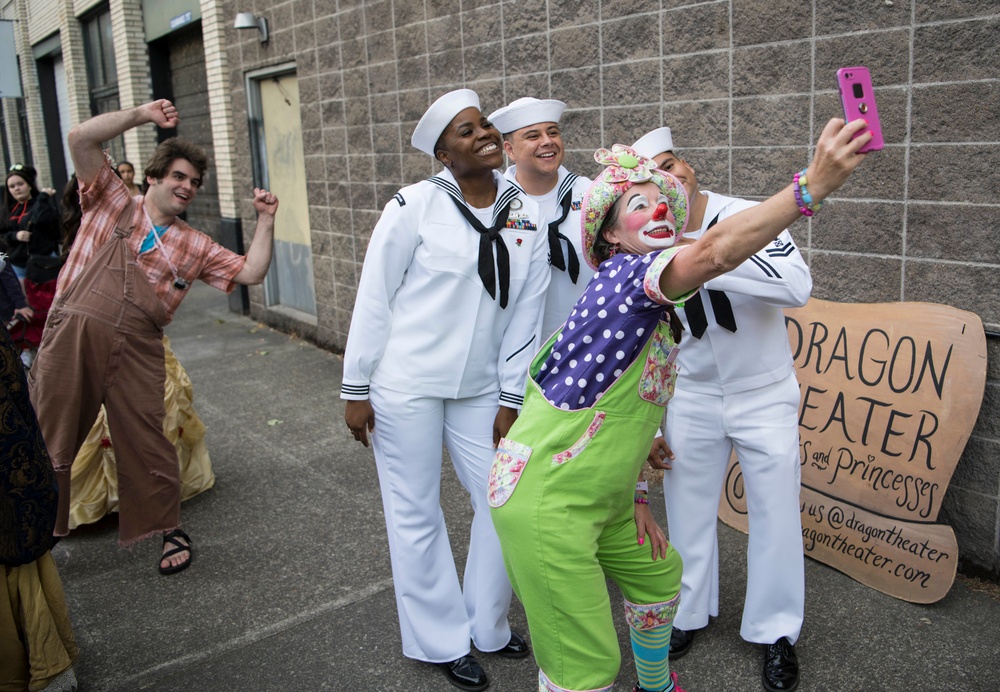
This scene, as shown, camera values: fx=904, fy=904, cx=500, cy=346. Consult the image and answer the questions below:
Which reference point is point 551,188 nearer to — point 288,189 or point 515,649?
point 515,649

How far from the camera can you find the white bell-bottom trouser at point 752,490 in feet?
10.2

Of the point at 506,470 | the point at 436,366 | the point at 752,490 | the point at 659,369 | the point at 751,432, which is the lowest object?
the point at 752,490

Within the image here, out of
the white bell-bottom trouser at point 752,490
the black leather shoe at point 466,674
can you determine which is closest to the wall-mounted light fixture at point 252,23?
the white bell-bottom trouser at point 752,490

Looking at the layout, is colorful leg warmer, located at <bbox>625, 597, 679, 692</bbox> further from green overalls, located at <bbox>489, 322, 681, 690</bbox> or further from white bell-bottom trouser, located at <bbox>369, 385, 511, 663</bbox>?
white bell-bottom trouser, located at <bbox>369, 385, 511, 663</bbox>

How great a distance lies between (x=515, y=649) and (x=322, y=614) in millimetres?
894

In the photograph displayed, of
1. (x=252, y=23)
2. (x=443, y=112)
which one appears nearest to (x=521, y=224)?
(x=443, y=112)

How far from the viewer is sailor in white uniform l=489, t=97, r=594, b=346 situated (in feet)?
11.4

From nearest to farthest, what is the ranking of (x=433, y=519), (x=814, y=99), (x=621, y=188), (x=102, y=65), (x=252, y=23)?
(x=621, y=188)
(x=433, y=519)
(x=814, y=99)
(x=252, y=23)
(x=102, y=65)

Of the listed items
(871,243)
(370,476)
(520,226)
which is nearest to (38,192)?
(370,476)

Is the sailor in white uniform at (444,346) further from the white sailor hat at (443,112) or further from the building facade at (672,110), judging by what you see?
the building facade at (672,110)

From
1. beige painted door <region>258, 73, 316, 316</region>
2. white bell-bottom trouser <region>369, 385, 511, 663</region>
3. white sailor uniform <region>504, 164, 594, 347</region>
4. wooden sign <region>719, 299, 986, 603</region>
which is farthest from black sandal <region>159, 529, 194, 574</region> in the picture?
beige painted door <region>258, 73, 316, 316</region>

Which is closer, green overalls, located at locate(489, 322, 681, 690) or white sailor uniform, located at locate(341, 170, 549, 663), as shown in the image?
green overalls, located at locate(489, 322, 681, 690)

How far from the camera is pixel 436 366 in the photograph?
3168 mm

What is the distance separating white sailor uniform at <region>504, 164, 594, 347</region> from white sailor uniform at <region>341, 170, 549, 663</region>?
19cm
